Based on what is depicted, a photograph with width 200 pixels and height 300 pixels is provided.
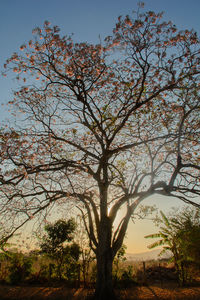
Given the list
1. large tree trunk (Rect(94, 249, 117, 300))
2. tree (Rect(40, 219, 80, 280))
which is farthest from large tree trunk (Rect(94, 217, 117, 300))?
tree (Rect(40, 219, 80, 280))

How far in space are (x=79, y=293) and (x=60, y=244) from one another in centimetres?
483

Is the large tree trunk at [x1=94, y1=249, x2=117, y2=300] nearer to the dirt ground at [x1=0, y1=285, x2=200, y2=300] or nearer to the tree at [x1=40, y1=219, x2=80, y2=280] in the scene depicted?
the dirt ground at [x1=0, y1=285, x2=200, y2=300]

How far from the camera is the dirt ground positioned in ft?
40.6

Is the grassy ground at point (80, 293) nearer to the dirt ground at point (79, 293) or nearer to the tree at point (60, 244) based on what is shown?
the dirt ground at point (79, 293)

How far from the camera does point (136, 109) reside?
11438 millimetres

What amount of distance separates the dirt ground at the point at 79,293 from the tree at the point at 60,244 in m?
2.27

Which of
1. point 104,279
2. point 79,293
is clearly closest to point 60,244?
point 79,293

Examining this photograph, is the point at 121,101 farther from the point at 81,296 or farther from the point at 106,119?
the point at 81,296

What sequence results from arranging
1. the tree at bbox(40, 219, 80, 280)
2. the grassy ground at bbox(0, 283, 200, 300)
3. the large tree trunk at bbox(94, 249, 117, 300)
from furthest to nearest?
the tree at bbox(40, 219, 80, 280) < the grassy ground at bbox(0, 283, 200, 300) < the large tree trunk at bbox(94, 249, 117, 300)

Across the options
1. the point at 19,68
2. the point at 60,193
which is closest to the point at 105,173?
the point at 60,193

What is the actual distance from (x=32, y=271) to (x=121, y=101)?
51.2 feet

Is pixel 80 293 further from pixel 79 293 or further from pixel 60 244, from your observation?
pixel 60 244

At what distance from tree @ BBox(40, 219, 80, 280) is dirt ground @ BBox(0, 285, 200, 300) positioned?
227 centimetres

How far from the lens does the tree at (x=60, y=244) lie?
16656 mm
